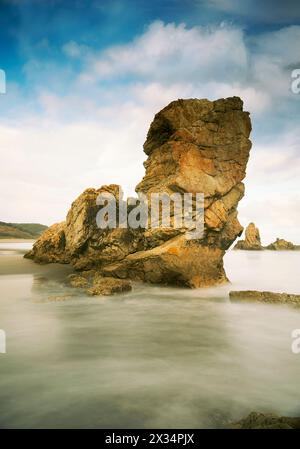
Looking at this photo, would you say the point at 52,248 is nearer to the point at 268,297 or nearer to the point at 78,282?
the point at 78,282

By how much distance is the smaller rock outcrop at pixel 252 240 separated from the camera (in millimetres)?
74062

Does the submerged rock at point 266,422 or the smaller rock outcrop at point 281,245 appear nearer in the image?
the submerged rock at point 266,422

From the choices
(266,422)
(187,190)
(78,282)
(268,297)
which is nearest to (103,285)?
(78,282)

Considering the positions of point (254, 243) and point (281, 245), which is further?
point (281, 245)

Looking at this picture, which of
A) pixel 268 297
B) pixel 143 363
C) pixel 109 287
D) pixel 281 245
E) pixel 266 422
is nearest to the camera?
pixel 266 422

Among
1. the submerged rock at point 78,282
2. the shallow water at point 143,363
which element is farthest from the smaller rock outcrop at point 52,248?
the shallow water at point 143,363

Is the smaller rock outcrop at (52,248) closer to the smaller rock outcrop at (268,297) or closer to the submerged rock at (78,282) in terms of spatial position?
the submerged rock at (78,282)

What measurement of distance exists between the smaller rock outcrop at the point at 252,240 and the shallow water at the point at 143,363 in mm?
67240

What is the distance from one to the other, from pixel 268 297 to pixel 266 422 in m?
7.35

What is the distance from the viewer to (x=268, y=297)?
10.3m

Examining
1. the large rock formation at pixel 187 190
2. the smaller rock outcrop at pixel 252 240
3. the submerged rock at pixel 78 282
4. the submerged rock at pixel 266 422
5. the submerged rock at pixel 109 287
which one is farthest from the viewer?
the smaller rock outcrop at pixel 252 240

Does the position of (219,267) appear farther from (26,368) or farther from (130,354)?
(26,368)

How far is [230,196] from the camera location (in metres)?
14.3
